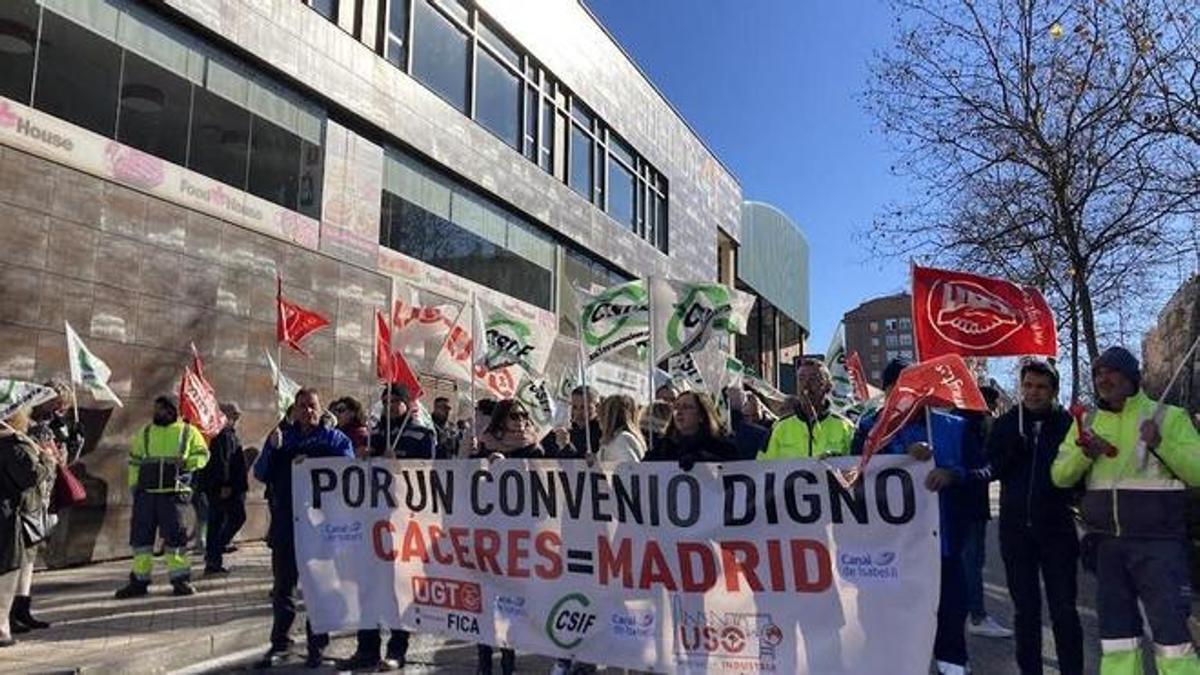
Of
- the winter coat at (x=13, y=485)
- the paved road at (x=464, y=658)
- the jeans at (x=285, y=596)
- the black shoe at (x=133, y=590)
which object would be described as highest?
the winter coat at (x=13, y=485)

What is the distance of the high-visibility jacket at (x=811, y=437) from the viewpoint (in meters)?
5.72

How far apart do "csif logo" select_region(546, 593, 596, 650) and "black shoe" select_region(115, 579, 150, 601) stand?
5550mm

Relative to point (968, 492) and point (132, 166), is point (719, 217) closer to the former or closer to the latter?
point (132, 166)

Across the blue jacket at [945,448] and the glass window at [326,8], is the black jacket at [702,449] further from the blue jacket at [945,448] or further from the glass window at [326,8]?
the glass window at [326,8]

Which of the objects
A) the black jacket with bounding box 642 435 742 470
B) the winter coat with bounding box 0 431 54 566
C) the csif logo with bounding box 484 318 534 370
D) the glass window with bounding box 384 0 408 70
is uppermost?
the glass window with bounding box 384 0 408 70

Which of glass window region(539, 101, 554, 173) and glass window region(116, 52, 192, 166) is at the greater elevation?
glass window region(539, 101, 554, 173)

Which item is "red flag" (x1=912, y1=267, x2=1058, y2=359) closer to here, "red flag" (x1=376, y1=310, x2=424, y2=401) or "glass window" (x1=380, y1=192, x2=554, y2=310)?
"red flag" (x1=376, y1=310, x2=424, y2=401)

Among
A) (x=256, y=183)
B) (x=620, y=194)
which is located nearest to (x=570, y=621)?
(x=256, y=183)

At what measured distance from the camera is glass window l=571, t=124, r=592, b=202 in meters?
27.2

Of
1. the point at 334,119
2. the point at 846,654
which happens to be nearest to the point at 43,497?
the point at 846,654

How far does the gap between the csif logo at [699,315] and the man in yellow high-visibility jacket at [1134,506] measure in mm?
3195

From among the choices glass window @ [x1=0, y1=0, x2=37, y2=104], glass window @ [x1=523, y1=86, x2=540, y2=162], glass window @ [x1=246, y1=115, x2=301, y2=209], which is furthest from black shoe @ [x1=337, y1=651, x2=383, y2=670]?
glass window @ [x1=523, y1=86, x2=540, y2=162]

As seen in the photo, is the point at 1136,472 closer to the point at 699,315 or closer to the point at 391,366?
the point at 699,315

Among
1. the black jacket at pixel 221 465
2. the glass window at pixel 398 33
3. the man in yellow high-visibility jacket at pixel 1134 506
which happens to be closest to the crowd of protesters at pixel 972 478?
the man in yellow high-visibility jacket at pixel 1134 506
